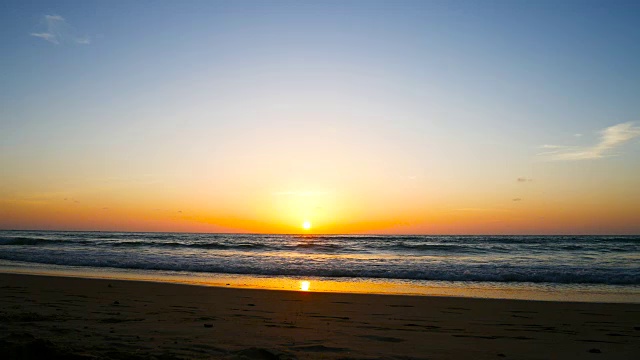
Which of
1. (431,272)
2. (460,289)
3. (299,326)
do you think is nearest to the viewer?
(299,326)

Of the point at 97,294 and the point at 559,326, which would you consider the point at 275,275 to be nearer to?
the point at 97,294

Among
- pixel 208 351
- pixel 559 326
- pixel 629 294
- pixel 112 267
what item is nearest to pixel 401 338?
pixel 208 351

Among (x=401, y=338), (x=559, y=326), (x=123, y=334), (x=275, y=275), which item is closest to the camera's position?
(x=123, y=334)

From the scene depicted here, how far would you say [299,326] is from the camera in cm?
777

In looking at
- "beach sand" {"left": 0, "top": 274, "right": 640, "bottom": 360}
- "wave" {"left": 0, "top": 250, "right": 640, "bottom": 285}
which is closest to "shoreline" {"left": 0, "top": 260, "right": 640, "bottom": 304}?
"wave" {"left": 0, "top": 250, "right": 640, "bottom": 285}

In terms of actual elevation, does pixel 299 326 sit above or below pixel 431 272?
above

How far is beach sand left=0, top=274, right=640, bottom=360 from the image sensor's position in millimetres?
5633

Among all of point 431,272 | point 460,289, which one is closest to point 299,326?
point 460,289

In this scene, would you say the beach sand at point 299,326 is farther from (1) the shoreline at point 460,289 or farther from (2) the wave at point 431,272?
(2) the wave at point 431,272

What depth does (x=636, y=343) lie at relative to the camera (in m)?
7.06

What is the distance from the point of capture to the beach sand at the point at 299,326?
18.5ft

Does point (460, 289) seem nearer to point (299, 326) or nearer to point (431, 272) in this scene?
point (431, 272)

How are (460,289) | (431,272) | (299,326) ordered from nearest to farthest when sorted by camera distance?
(299,326) < (460,289) < (431,272)

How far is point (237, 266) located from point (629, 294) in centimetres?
1675
